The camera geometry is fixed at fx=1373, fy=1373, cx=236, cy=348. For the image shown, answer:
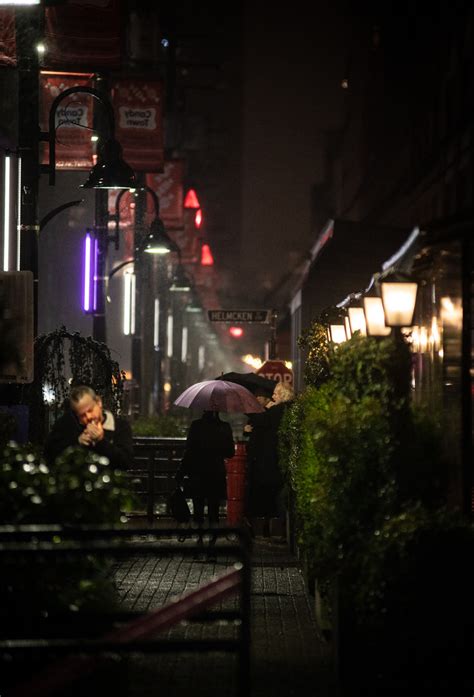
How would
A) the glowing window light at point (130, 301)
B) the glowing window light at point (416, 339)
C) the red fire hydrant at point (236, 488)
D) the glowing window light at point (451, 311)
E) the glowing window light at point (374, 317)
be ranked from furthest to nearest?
the glowing window light at point (130, 301)
the red fire hydrant at point (236, 488)
the glowing window light at point (416, 339)
the glowing window light at point (374, 317)
the glowing window light at point (451, 311)

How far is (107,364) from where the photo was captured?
17688 mm

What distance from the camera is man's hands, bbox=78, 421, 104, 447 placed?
11219 millimetres

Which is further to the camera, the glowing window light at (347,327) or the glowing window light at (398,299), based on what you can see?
the glowing window light at (347,327)

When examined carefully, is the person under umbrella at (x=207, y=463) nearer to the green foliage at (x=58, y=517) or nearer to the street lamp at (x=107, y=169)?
the street lamp at (x=107, y=169)

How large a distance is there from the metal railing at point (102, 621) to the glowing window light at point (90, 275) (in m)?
15.3

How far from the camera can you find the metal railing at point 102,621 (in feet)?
19.5

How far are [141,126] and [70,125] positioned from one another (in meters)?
3.49

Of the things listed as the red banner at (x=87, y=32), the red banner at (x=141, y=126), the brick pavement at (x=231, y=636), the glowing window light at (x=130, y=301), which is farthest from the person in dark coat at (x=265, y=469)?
the glowing window light at (x=130, y=301)

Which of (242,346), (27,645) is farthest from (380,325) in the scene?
(242,346)

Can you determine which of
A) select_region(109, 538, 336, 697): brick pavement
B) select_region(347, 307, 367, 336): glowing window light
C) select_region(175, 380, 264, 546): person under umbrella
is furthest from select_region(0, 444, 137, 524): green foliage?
select_region(347, 307, 367, 336): glowing window light

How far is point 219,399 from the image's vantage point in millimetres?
18328

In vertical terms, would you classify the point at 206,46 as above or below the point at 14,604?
above

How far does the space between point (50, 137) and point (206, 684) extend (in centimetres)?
825

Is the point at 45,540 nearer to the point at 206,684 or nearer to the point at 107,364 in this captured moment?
the point at 206,684
